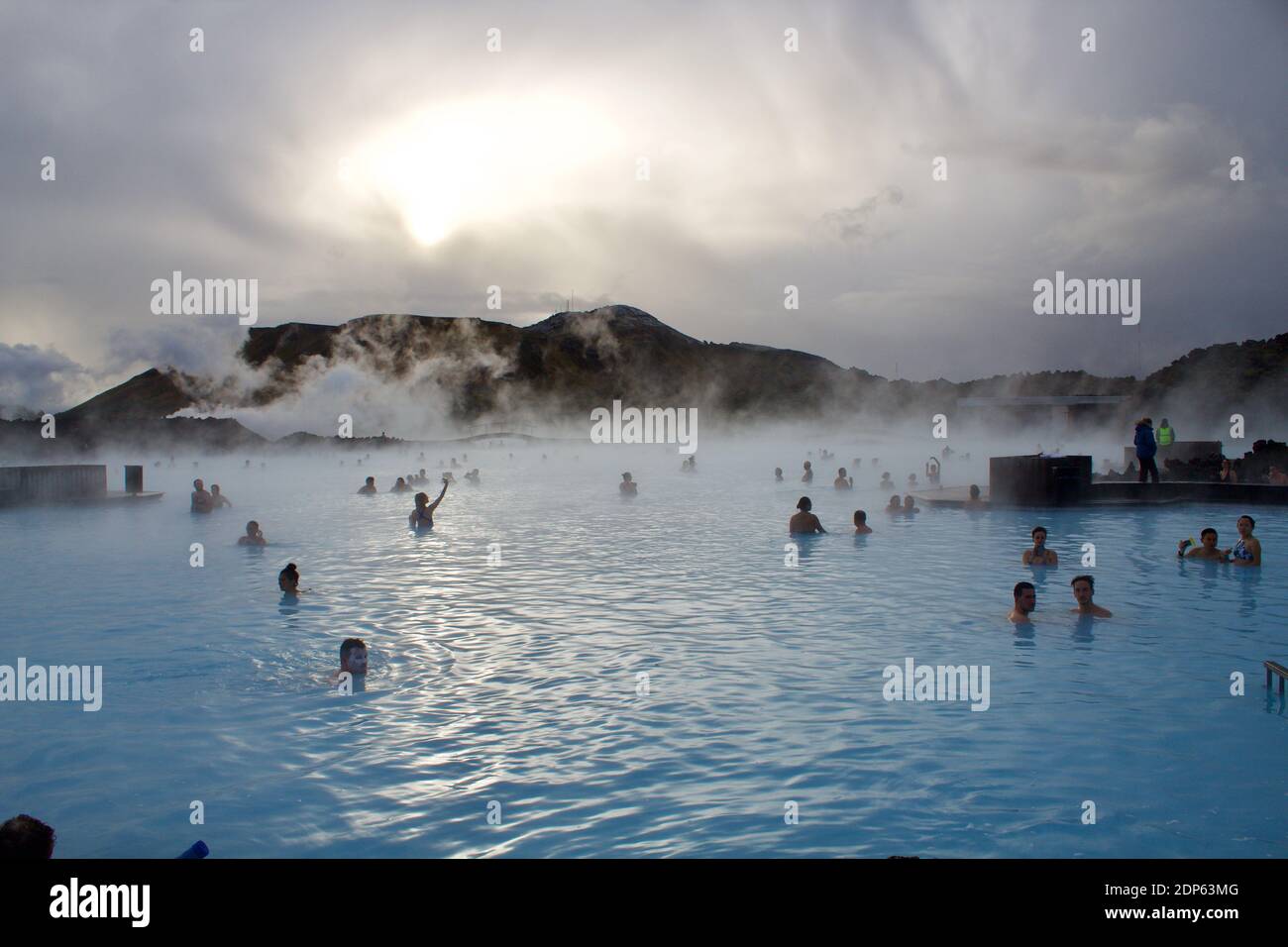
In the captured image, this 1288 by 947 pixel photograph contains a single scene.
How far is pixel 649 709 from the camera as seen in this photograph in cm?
682

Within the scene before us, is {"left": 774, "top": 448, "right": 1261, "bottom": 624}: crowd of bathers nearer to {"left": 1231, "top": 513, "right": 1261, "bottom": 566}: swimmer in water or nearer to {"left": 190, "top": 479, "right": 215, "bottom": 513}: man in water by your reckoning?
{"left": 1231, "top": 513, "right": 1261, "bottom": 566}: swimmer in water

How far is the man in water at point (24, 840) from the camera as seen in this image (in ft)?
11.5

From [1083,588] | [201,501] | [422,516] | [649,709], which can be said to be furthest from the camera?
[201,501]

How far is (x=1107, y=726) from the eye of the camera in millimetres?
6371

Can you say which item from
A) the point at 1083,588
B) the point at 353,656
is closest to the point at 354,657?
the point at 353,656

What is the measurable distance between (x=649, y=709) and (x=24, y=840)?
13.4 ft

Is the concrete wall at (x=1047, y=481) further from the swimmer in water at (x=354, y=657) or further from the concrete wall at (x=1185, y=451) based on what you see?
the swimmer in water at (x=354, y=657)

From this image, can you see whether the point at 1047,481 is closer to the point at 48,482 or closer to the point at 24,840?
the point at 24,840

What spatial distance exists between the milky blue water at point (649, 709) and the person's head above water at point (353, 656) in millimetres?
263

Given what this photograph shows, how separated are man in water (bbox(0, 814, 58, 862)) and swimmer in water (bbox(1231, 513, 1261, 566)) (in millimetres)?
13101

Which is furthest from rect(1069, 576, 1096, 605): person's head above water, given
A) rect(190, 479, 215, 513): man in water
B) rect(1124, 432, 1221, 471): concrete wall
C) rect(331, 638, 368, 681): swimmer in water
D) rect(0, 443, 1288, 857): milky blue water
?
rect(190, 479, 215, 513): man in water

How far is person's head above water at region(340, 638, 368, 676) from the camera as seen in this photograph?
754cm
